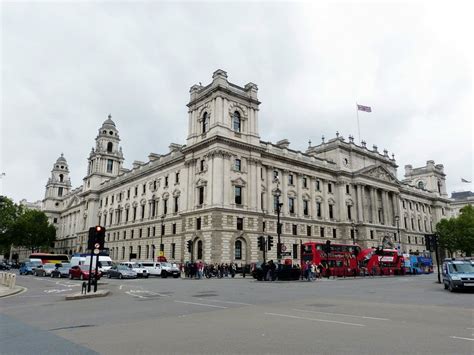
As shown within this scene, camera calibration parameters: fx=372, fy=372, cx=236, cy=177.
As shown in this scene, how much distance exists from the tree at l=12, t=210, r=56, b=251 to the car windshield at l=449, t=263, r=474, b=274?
3426 inches

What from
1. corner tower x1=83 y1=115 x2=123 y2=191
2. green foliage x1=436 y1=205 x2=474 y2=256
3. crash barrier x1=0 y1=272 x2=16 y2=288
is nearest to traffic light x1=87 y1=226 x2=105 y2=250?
crash barrier x1=0 y1=272 x2=16 y2=288

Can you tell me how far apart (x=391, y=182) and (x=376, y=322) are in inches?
2668

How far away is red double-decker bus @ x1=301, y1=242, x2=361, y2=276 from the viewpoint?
3891 cm

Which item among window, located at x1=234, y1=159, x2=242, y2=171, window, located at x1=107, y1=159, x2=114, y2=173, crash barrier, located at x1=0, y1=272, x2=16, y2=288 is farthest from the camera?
window, located at x1=107, y1=159, x2=114, y2=173

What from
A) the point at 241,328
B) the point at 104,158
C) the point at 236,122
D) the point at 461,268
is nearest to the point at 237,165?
the point at 236,122

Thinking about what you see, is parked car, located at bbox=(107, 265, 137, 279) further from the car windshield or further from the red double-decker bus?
the car windshield

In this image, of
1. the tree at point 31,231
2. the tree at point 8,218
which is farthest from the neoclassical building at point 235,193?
the tree at point 8,218

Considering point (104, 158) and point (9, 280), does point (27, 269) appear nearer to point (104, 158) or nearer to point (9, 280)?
point (9, 280)

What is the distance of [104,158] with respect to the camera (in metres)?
84.6

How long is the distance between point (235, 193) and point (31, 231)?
211 ft

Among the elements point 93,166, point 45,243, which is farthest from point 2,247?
point 93,166

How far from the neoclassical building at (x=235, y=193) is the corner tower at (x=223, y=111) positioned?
0.47ft

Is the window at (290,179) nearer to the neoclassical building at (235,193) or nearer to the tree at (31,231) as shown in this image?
the neoclassical building at (235,193)

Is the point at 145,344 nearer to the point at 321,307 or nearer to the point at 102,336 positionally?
the point at 102,336
